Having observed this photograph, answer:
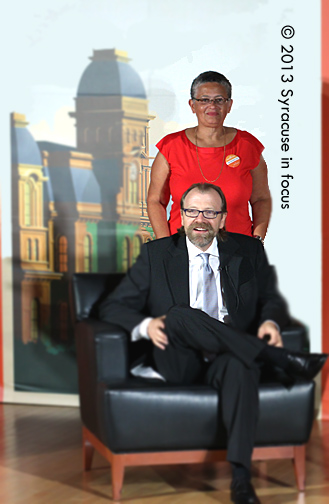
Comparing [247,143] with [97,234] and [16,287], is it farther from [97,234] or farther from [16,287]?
[16,287]

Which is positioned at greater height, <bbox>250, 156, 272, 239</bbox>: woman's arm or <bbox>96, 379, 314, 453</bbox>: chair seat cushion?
<bbox>250, 156, 272, 239</bbox>: woman's arm

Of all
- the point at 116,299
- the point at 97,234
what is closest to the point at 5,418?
the point at 97,234

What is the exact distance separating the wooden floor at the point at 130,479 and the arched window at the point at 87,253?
19.3 inches

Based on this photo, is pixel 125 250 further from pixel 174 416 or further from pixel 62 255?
pixel 174 416

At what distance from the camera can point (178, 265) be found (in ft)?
1.79

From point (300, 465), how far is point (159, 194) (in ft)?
3.01

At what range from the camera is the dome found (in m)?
0.53

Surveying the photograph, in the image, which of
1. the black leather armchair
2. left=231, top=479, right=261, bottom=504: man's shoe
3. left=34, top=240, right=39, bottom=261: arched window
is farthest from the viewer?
left=34, top=240, right=39, bottom=261: arched window

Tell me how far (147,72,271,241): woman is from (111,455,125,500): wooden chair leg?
2.75 feet

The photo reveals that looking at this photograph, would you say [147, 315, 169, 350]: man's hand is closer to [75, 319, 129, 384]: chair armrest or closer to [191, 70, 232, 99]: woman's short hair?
[191, 70, 232, 99]: woman's short hair

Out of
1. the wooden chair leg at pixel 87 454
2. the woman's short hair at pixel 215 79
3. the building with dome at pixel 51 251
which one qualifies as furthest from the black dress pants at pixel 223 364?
the building with dome at pixel 51 251

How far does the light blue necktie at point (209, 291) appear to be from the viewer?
0.54 metres

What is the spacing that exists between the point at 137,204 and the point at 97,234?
143 centimetres

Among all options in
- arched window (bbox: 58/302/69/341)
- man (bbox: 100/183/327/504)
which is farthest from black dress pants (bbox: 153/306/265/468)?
arched window (bbox: 58/302/69/341)
